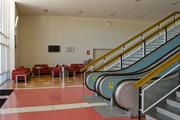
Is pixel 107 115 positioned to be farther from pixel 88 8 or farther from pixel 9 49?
pixel 88 8

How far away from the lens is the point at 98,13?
14109 millimetres

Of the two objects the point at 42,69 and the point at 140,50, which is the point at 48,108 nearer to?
the point at 140,50

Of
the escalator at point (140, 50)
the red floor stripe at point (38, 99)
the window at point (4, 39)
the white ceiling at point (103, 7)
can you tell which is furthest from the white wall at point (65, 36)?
the red floor stripe at point (38, 99)

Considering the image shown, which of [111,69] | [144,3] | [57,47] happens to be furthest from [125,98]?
[57,47]

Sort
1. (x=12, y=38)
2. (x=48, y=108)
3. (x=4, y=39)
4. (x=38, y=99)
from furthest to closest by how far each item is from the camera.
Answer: (x=12, y=38), (x=4, y=39), (x=38, y=99), (x=48, y=108)

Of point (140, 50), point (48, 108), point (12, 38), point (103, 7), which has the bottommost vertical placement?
point (48, 108)

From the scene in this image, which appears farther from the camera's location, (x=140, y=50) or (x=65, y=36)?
(x=65, y=36)

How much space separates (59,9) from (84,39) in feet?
11.0

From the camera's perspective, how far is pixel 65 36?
1505cm

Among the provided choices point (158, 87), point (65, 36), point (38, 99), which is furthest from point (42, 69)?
point (158, 87)

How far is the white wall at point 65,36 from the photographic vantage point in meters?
14.5

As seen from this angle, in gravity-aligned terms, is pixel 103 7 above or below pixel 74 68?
above

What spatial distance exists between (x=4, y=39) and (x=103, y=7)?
5979 millimetres

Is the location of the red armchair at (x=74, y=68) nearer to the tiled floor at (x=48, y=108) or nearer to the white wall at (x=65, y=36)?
the white wall at (x=65, y=36)
